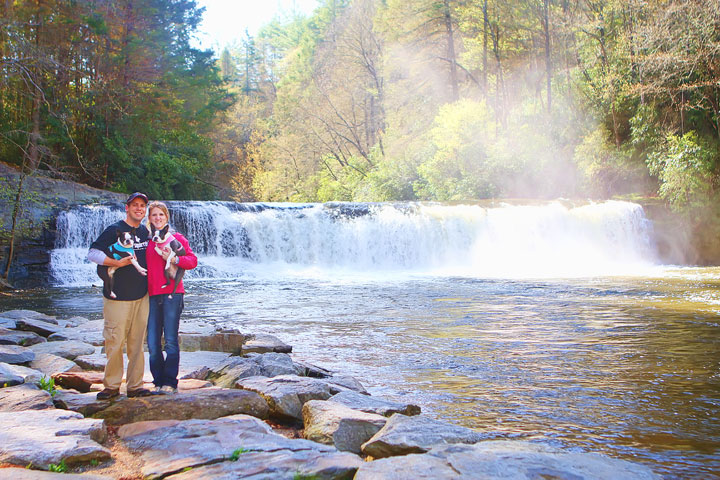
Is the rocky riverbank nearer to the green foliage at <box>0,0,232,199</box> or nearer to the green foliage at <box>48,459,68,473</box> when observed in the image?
the green foliage at <box>48,459,68,473</box>

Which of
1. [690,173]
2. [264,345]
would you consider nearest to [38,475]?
[264,345]

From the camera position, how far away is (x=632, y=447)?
381 centimetres

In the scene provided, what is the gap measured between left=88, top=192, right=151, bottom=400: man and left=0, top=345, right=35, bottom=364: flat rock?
5.09 feet

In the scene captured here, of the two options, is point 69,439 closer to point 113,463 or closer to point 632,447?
point 113,463

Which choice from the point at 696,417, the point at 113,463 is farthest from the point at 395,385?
the point at 113,463

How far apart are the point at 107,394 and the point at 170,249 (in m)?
1.03

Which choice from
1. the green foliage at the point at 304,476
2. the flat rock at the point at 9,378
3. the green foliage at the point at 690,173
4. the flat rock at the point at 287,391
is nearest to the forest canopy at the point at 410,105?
the green foliage at the point at 690,173

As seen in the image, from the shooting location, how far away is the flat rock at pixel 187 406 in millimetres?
3736

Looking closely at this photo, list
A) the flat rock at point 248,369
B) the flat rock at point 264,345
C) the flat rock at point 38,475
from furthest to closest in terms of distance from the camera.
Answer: the flat rock at point 264,345 < the flat rock at point 248,369 < the flat rock at point 38,475

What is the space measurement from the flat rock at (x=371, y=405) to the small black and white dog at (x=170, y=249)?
1.37 meters

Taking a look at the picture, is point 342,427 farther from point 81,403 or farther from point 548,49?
point 548,49

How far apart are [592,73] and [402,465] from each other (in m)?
23.8

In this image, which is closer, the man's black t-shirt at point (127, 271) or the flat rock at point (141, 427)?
the flat rock at point (141, 427)

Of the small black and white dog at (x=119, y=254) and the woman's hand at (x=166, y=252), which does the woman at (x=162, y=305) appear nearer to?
the woman's hand at (x=166, y=252)
